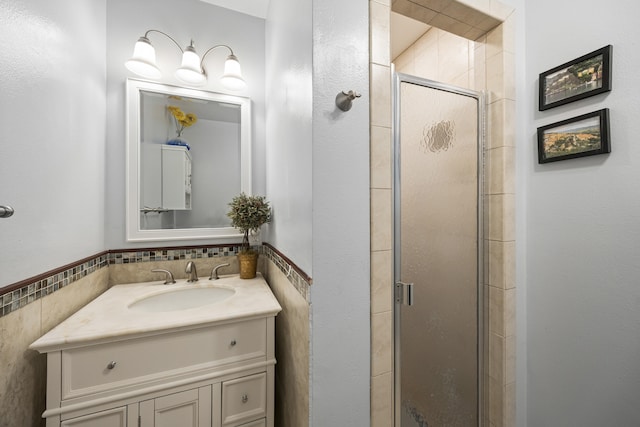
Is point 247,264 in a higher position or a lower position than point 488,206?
lower

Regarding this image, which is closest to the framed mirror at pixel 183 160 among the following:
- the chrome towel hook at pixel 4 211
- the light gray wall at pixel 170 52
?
the light gray wall at pixel 170 52

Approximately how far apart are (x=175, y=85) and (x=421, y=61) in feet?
5.32

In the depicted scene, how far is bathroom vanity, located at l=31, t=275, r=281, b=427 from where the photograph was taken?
2.61 ft

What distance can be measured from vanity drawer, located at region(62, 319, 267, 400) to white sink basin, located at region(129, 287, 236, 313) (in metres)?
0.32

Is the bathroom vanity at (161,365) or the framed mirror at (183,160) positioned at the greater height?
the framed mirror at (183,160)

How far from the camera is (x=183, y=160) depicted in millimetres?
1430

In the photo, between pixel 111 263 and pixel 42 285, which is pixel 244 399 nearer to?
pixel 42 285

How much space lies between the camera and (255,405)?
1.01 m

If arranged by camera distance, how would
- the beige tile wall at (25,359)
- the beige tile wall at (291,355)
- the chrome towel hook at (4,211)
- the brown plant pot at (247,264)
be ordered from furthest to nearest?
1. the brown plant pot at (247,264)
2. the beige tile wall at (291,355)
3. the beige tile wall at (25,359)
4. the chrome towel hook at (4,211)

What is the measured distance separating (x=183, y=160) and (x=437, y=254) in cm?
146

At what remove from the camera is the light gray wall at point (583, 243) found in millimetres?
846

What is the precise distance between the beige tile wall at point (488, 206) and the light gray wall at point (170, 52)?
0.93 metres

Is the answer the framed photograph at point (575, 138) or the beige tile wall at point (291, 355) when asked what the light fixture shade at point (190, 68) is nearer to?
the beige tile wall at point (291, 355)

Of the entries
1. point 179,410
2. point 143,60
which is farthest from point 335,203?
point 143,60
